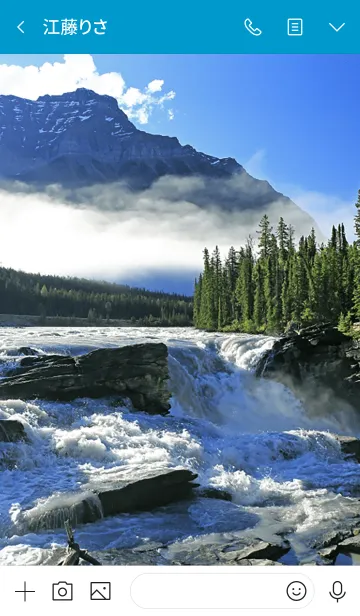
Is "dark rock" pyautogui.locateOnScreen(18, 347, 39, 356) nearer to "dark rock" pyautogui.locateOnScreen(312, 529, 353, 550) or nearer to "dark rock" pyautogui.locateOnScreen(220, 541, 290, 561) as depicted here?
"dark rock" pyautogui.locateOnScreen(220, 541, 290, 561)

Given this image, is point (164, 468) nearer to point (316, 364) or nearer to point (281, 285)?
point (316, 364)

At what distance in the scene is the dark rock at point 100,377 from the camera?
643 inches

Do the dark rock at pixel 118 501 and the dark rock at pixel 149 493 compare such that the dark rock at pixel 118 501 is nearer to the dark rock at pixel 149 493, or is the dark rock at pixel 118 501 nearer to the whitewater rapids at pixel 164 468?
the dark rock at pixel 149 493

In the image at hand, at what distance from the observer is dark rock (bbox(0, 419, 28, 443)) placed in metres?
12.2

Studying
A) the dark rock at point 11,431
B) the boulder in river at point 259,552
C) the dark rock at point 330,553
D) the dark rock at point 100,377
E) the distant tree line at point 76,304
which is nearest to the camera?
the boulder in river at point 259,552
